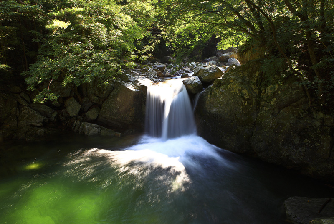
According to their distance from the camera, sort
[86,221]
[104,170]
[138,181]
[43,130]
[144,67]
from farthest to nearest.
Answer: [144,67] < [43,130] < [104,170] < [138,181] < [86,221]

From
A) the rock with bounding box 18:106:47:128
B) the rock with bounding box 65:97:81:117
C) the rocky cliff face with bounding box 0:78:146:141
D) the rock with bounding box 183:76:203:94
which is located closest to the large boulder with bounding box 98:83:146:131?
the rocky cliff face with bounding box 0:78:146:141

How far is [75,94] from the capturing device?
9.33 meters

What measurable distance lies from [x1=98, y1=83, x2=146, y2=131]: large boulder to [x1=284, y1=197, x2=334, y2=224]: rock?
7.27 meters

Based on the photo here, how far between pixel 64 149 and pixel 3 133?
3.37 metres

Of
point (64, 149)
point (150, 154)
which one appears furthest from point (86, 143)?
point (150, 154)

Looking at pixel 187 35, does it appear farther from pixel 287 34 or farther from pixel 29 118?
pixel 29 118

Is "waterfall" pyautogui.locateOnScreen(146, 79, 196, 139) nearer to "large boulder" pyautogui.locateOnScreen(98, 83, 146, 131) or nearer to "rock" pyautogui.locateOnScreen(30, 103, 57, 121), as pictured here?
"large boulder" pyautogui.locateOnScreen(98, 83, 146, 131)

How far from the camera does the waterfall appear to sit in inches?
331

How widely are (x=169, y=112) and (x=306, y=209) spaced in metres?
6.41

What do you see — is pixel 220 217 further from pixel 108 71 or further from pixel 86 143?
pixel 108 71

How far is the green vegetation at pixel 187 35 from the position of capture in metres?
4.27

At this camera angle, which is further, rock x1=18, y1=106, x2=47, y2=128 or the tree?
rock x1=18, y1=106, x2=47, y2=128

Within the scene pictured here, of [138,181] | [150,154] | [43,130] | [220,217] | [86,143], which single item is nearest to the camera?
[220,217]

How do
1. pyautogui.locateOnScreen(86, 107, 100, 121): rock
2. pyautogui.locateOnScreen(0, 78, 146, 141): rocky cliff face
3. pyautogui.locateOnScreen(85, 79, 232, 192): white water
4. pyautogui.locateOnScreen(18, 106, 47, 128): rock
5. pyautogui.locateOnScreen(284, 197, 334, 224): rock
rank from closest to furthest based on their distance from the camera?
pyautogui.locateOnScreen(284, 197, 334, 224): rock → pyautogui.locateOnScreen(85, 79, 232, 192): white water → pyautogui.locateOnScreen(18, 106, 47, 128): rock → pyautogui.locateOnScreen(0, 78, 146, 141): rocky cliff face → pyautogui.locateOnScreen(86, 107, 100, 121): rock
